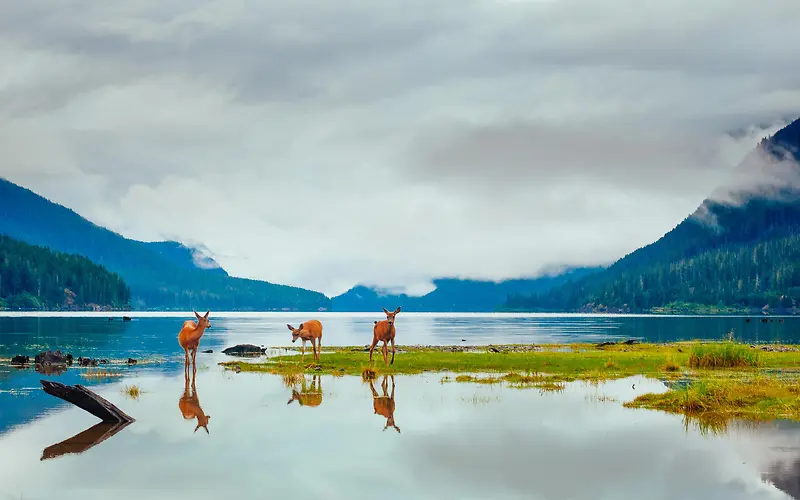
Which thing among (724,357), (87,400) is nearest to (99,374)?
(87,400)

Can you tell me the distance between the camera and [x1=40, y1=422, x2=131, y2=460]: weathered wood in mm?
22172

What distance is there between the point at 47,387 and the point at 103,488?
9077 mm

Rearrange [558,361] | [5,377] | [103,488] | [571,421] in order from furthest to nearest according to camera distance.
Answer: [558,361], [5,377], [571,421], [103,488]

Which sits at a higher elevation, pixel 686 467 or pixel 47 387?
pixel 47 387

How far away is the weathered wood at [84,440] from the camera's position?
873 inches

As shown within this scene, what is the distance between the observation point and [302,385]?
39.6m

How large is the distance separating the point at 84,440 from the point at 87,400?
2894mm

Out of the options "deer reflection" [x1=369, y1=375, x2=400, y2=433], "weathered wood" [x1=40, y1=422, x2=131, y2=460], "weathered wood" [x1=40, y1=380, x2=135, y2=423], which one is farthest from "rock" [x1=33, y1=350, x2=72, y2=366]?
"weathered wood" [x1=40, y1=422, x2=131, y2=460]

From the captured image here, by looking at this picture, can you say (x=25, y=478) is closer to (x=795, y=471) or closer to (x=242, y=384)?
(x=795, y=471)

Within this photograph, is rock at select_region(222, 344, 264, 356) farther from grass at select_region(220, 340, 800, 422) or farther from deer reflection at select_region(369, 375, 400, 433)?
deer reflection at select_region(369, 375, 400, 433)

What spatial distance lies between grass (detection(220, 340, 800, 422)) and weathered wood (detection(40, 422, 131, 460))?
61.2ft

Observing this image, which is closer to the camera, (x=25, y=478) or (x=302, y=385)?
(x=25, y=478)

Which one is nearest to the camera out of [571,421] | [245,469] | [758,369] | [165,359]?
[245,469]

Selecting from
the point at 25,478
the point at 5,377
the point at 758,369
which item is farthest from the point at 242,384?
the point at 758,369
